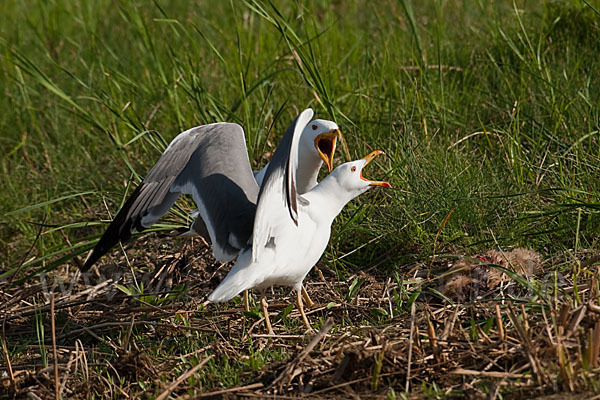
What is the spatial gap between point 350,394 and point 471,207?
1553mm

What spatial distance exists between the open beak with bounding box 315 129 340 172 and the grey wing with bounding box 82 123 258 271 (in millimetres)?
447

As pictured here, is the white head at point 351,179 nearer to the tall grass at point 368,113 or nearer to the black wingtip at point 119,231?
the tall grass at point 368,113

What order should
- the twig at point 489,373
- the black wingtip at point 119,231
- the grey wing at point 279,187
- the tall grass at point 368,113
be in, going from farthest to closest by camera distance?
the tall grass at point 368,113 < the black wingtip at point 119,231 < the grey wing at point 279,187 < the twig at point 489,373

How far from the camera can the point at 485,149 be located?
14.8 feet

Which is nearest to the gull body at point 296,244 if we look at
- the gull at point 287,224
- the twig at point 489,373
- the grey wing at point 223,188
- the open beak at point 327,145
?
the gull at point 287,224

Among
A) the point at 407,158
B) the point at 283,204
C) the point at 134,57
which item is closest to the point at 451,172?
the point at 407,158

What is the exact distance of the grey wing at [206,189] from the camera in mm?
3434

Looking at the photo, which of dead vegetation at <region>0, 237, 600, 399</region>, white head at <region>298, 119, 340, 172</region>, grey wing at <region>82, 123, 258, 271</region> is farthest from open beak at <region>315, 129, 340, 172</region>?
dead vegetation at <region>0, 237, 600, 399</region>

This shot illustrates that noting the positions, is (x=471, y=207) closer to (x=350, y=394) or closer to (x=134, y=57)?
(x=350, y=394)

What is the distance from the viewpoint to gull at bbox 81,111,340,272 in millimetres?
3428

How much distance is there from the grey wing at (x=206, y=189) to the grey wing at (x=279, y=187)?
0.21 meters

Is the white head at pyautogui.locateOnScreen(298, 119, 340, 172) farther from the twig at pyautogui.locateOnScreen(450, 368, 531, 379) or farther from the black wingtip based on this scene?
the twig at pyautogui.locateOnScreen(450, 368, 531, 379)

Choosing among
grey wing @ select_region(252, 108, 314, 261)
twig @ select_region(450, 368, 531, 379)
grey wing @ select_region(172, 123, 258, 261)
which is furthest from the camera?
grey wing @ select_region(172, 123, 258, 261)

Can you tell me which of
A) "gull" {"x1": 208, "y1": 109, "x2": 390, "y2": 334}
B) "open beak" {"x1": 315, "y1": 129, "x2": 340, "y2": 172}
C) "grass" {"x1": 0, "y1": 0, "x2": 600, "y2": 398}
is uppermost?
"gull" {"x1": 208, "y1": 109, "x2": 390, "y2": 334}
